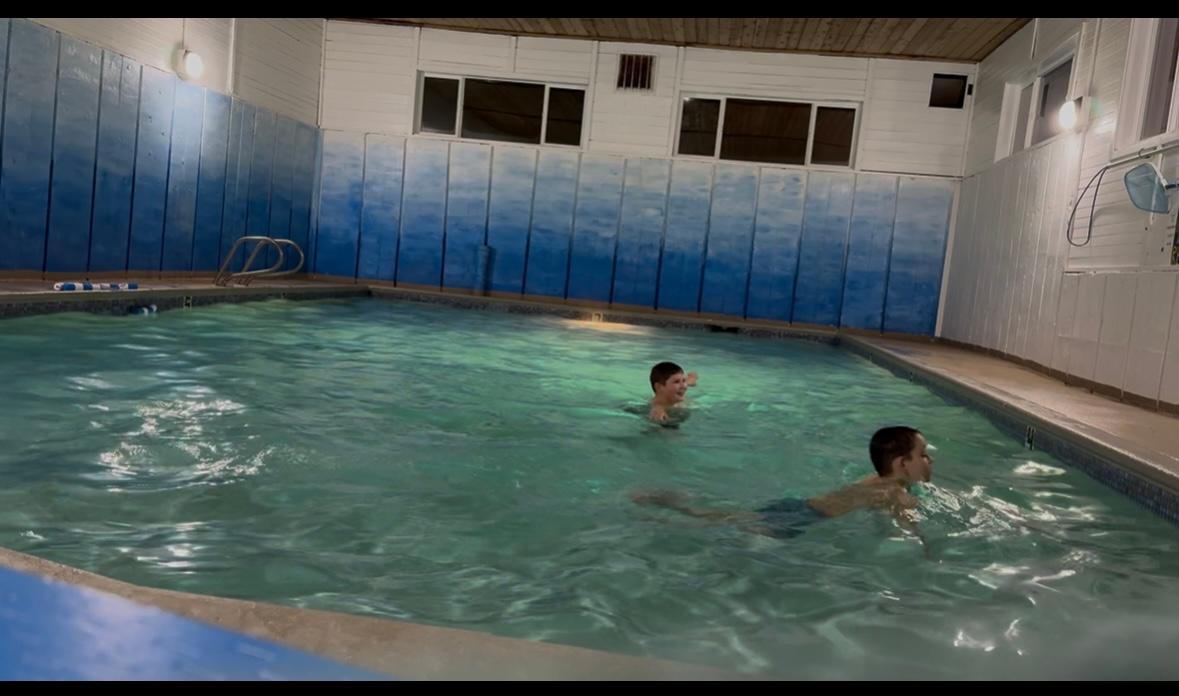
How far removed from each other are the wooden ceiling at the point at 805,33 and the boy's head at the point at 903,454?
7.87 metres

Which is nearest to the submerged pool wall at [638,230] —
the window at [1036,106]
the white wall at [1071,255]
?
the white wall at [1071,255]

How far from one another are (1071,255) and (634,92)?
673 cm

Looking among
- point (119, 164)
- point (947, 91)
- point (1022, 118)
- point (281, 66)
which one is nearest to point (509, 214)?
point (281, 66)

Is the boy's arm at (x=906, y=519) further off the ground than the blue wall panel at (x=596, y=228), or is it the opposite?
the blue wall panel at (x=596, y=228)

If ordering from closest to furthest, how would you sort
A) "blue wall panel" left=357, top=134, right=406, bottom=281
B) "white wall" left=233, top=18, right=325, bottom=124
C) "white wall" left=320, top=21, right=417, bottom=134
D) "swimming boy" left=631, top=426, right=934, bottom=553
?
"swimming boy" left=631, top=426, right=934, bottom=553 → "white wall" left=233, top=18, right=325, bottom=124 → "white wall" left=320, top=21, right=417, bottom=134 → "blue wall panel" left=357, top=134, right=406, bottom=281

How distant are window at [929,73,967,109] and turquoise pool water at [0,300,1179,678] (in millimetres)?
7509

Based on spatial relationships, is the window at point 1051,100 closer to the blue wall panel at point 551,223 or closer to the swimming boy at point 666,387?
the swimming boy at point 666,387

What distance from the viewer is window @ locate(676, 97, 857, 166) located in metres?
12.4

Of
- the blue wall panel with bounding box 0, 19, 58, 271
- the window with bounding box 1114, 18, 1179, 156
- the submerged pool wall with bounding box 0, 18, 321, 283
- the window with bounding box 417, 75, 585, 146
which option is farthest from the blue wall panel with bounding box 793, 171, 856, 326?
the blue wall panel with bounding box 0, 19, 58, 271

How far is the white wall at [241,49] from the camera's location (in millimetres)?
8719

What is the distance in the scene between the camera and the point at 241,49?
10.9m

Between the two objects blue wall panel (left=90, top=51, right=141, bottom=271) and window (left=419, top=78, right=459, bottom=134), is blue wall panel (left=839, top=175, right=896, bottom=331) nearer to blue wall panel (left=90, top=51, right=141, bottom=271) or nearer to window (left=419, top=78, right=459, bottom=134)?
window (left=419, top=78, right=459, bottom=134)
